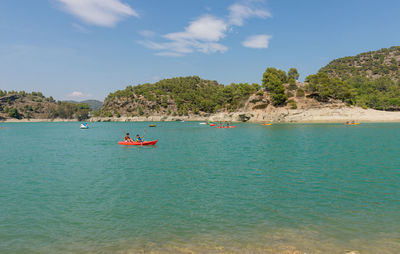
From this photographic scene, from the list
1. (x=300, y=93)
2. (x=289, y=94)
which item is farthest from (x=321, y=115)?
(x=289, y=94)

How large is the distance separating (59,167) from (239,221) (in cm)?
2172

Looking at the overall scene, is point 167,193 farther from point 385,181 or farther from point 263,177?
point 385,181

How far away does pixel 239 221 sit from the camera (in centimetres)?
1211

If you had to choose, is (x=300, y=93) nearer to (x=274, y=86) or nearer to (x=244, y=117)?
(x=274, y=86)

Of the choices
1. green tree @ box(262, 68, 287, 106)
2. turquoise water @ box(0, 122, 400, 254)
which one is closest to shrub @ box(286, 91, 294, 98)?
green tree @ box(262, 68, 287, 106)

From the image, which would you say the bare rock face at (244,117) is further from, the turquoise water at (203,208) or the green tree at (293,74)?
the turquoise water at (203,208)

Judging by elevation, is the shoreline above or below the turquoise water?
above

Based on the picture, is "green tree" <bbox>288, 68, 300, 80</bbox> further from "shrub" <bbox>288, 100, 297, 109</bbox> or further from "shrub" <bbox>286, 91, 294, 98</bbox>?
"shrub" <bbox>288, 100, 297, 109</bbox>

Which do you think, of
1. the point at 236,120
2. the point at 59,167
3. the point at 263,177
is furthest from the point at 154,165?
the point at 236,120

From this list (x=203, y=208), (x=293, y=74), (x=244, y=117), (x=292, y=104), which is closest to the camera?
(x=203, y=208)

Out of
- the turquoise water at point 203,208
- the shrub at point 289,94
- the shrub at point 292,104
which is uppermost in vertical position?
the shrub at point 289,94

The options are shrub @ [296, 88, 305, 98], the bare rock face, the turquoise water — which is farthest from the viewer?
the bare rock face

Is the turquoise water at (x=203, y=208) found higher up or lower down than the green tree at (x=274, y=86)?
lower down

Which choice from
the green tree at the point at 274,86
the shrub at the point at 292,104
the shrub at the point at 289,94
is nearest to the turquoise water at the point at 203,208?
the shrub at the point at 292,104
